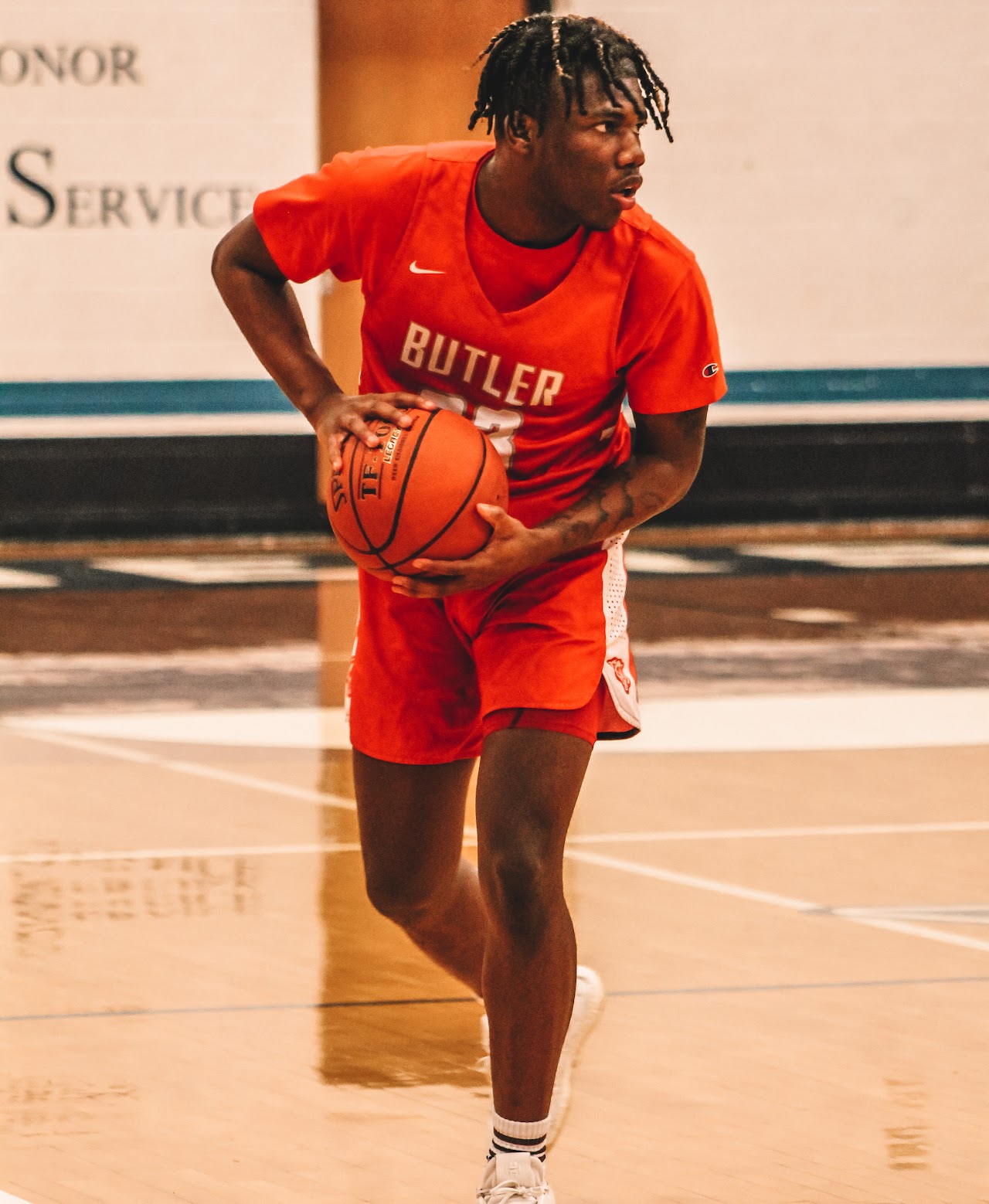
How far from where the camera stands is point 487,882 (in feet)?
11.5

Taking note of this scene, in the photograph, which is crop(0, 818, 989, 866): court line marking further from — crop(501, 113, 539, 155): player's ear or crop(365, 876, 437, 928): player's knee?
crop(501, 113, 539, 155): player's ear

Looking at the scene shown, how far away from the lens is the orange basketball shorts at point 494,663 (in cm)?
363

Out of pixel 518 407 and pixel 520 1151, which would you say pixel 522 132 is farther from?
pixel 520 1151

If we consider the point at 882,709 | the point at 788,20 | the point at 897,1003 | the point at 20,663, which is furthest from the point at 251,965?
the point at 788,20

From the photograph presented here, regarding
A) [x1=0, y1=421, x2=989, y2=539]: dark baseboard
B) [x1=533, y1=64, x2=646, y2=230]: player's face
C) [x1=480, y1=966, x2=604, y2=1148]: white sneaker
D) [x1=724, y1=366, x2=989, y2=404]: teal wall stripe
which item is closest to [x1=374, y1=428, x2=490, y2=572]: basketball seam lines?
[x1=533, y1=64, x2=646, y2=230]: player's face

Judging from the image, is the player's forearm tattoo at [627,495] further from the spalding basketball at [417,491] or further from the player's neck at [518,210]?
the player's neck at [518,210]

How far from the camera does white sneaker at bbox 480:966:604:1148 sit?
3.90 meters

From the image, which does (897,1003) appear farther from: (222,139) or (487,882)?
(222,139)

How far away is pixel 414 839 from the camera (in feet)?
12.8

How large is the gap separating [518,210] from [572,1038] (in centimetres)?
143

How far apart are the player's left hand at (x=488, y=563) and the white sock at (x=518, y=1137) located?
78 centimetres

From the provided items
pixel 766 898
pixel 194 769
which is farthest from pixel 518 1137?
pixel 194 769

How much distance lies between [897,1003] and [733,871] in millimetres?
1188

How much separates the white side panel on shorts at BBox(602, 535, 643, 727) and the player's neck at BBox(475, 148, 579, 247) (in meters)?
0.48
